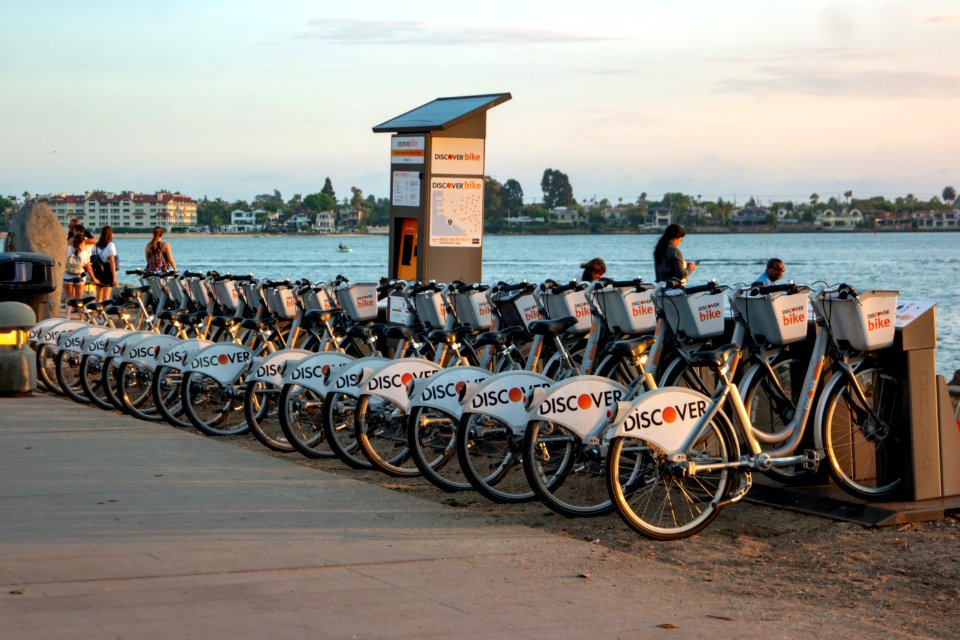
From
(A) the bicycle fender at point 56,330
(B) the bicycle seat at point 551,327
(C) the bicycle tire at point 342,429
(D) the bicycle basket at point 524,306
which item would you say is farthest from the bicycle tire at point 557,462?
(A) the bicycle fender at point 56,330

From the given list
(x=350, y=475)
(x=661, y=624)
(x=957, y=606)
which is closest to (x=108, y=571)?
(x=661, y=624)

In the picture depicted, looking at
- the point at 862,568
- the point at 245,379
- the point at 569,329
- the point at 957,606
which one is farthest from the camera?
the point at 245,379

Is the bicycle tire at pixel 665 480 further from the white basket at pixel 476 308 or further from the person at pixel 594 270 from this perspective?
the person at pixel 594 270

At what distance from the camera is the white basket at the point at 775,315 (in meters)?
7.10

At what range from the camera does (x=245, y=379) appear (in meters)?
9.51

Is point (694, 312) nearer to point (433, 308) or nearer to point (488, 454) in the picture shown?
point (488, 454)

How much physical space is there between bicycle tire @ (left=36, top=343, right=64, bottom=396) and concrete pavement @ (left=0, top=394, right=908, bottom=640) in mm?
4780

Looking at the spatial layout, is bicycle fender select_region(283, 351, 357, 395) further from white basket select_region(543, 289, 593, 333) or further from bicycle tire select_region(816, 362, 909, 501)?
bicycle tire select_region(816, 362, 909, 501)

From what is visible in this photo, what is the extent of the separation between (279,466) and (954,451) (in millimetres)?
3935

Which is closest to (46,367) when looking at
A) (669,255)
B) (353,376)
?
(353,376)

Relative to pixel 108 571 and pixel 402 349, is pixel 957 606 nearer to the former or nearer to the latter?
pixel 108 571

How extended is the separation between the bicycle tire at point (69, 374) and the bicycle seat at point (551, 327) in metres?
5.44

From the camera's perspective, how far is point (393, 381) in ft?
25.4

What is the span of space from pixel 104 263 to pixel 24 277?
3302mm
